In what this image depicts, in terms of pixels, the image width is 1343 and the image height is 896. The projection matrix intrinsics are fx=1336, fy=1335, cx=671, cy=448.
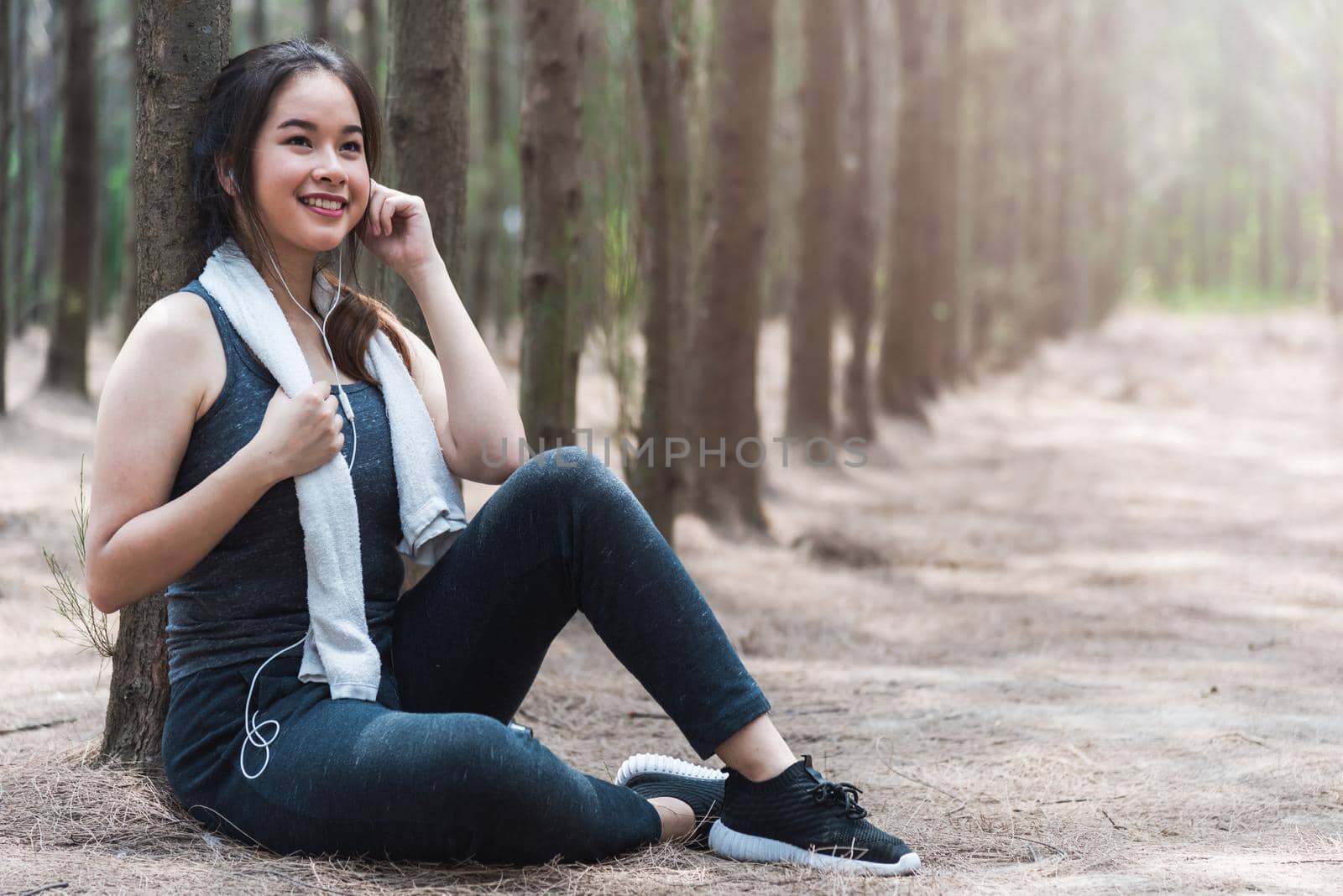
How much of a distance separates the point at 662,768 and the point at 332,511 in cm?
90

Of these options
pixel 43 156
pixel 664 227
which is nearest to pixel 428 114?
pixel 664 227

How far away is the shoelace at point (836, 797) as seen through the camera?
247 cm

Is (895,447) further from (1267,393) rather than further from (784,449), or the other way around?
(1267,393)

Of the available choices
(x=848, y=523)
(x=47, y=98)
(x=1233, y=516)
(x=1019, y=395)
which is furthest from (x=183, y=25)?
(x=1019, y=395)

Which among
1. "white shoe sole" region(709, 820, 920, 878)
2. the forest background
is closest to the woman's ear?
the forest background

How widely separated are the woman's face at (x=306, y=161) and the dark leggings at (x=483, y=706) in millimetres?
626

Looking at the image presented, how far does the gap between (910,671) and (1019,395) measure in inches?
605

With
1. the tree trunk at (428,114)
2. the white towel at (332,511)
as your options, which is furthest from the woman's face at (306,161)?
the tree trunk at (428,114)

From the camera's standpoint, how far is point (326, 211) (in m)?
2.57

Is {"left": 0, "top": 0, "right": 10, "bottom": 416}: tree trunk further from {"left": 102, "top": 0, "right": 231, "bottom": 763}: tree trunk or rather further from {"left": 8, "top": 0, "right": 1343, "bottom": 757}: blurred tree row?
{"left": 102, "top": 0, "right": 231, "bottom": 763}: tree trunk

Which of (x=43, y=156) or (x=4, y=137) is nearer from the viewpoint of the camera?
(x=4, y=137)

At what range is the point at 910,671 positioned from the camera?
4.66 metres

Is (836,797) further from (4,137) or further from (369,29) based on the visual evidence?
(369,29)

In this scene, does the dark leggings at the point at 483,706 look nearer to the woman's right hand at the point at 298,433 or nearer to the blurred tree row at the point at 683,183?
the woman's right hand at the point at 298,433
